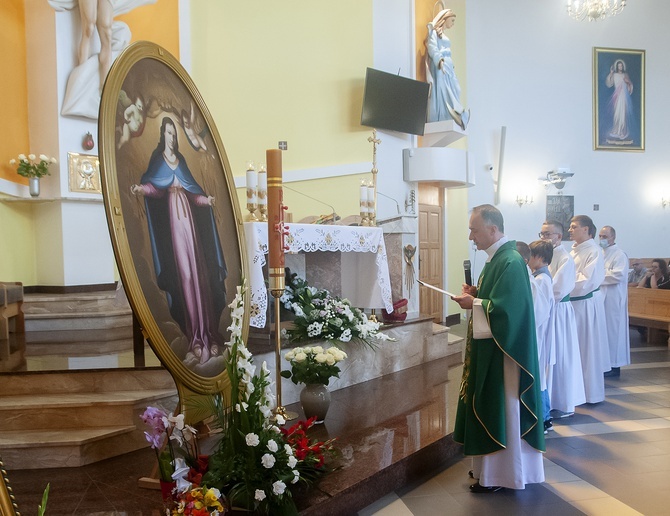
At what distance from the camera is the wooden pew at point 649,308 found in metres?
9.72

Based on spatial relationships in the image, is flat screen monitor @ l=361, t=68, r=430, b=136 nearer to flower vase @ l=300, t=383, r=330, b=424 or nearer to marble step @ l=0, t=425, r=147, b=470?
flower vase @ l=300, t=383, r=330, b=424

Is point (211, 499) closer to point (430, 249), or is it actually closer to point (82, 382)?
point (82, 382)

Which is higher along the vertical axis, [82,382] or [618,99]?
[618,99]

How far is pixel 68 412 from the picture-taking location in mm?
3592

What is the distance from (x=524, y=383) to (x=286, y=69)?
6758mm

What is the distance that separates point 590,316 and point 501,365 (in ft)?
10.2

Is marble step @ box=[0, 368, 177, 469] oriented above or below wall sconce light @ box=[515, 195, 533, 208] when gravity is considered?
below

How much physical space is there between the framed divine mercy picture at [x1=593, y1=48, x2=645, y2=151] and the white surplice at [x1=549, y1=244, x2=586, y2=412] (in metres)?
9.66

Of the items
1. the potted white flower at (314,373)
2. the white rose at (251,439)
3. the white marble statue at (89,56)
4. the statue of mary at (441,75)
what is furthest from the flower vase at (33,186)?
the statue of mary at (441,75)

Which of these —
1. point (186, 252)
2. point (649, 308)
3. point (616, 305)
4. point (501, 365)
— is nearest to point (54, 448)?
point (186, 252)

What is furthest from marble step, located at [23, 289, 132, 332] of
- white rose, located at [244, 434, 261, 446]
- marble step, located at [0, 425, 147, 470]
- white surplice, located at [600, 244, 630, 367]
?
white surplice, located at [600, 244, 630, 367]

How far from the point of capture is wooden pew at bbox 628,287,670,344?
9719mm

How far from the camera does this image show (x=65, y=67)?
21.3 feet

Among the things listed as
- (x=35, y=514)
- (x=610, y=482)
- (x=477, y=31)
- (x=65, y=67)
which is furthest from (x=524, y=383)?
(x=477, y=31)
